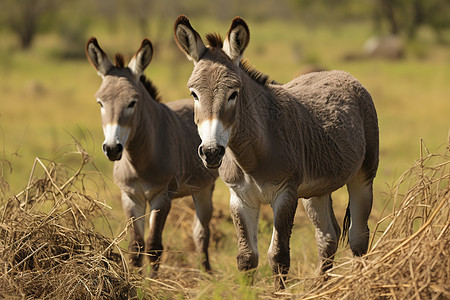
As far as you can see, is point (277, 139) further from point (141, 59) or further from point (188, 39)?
point (141, 59)

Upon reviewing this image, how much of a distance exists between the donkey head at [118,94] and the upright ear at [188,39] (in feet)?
5.11

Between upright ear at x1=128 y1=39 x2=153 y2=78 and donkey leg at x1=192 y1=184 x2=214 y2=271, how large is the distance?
1718mm

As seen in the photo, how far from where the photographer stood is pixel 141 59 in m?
7.03

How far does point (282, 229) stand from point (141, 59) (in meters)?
2.90

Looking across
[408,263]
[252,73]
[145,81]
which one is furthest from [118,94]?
[408,263]

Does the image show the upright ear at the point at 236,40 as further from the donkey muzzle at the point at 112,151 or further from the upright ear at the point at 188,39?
the donkey muzzle at the point at 112,151

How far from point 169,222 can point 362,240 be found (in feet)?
11.8

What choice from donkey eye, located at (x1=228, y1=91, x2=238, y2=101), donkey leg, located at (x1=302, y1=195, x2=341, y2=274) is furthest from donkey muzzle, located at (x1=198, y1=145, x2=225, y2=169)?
donkey leg, located at (x1=302, y1=195, x2=341, y2=274)

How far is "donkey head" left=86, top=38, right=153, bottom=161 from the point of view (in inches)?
245

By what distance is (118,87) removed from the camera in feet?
21.7

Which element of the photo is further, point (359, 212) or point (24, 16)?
point (24, 16)

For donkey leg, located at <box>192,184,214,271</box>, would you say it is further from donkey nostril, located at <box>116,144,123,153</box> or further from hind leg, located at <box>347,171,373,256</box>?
hind leg, located at <box>347,171,373,256</box>

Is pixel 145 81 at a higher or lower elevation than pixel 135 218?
higher

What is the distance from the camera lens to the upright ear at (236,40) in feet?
15.8
